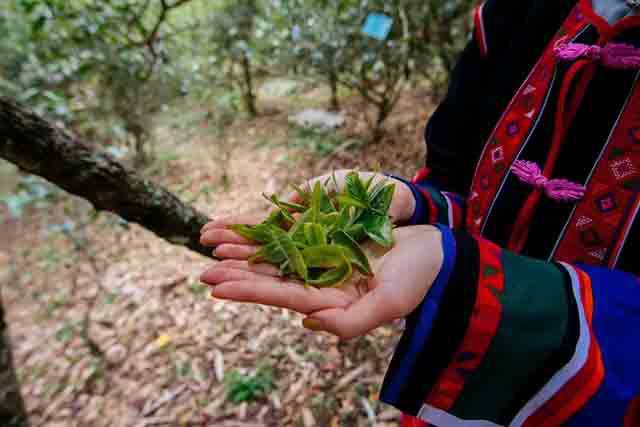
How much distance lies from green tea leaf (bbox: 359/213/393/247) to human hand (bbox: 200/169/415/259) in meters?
0.11

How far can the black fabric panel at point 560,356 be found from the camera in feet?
2.36

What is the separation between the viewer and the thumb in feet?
2.61

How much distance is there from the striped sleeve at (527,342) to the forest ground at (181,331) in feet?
1.91

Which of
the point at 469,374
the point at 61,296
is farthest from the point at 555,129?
the point at 61,296

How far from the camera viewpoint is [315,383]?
2.24 m

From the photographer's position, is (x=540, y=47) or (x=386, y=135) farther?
(x=386, y=135)

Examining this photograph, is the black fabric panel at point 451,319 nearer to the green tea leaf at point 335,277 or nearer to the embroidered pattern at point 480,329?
the embroidered pattern at point 480,329

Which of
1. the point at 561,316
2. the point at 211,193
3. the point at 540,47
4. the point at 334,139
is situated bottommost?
the point at 211,193

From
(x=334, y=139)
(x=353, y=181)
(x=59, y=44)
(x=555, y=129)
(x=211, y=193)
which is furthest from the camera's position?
(x=334, y=139)

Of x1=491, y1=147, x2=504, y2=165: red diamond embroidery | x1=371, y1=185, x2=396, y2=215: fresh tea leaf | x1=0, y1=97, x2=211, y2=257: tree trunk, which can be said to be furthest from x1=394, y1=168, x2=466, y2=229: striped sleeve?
x1=0, y1=97, x2=211, y2=257: tree trunk

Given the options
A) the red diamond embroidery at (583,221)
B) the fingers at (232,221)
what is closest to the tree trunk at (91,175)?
the fingers at (232,221)

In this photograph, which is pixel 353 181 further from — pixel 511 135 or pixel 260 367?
pixel 260 367

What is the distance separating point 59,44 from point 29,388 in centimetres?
313

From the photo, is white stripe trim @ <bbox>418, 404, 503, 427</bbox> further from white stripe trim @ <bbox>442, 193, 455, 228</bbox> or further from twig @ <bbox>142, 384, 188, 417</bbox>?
twig @ <bbox>142, 384, 188, 417</bbox>
